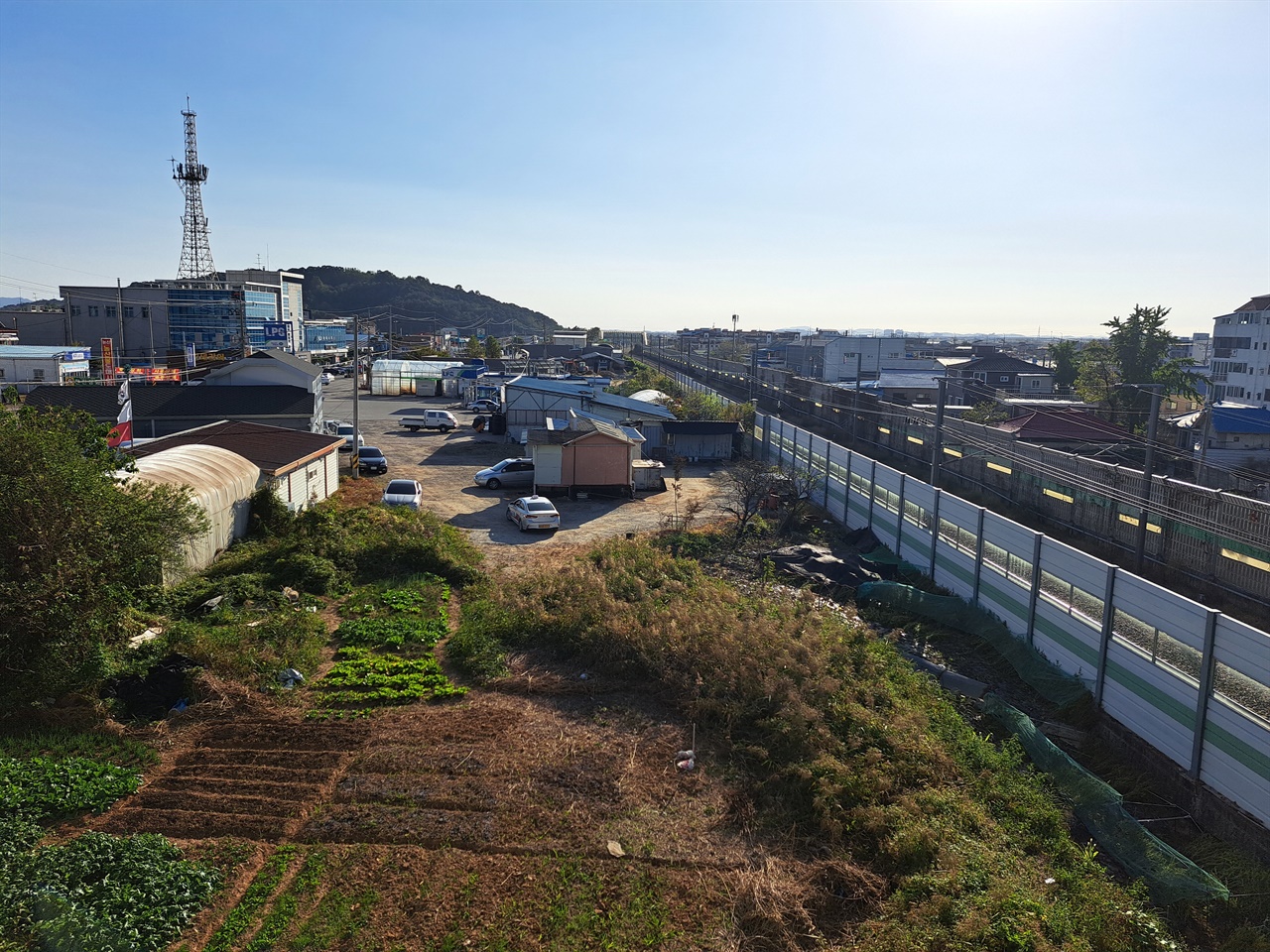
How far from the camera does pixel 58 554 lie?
→ 9.92 meters

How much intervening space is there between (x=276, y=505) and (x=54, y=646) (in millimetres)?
10427

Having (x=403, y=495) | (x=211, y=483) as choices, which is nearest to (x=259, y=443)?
(x=403, y=495)

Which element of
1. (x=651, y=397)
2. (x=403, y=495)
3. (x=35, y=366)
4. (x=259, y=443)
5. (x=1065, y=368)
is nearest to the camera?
(x=259, y=443)

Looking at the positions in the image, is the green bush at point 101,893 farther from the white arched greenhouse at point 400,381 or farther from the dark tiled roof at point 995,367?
the dark tiled roof at point 995,367

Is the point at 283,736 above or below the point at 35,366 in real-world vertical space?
below

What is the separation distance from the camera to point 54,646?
9.98m

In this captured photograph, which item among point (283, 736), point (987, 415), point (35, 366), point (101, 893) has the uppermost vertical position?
point (35, 366)

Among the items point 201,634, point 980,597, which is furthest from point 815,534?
point 201,634

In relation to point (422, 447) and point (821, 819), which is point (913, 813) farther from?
point (422, 447)

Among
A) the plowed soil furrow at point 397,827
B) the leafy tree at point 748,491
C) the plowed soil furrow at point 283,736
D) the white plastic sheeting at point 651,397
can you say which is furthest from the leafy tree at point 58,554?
the white plastic sheeting at point 651,397

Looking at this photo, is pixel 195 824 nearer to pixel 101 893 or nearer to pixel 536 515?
pixel 101 893

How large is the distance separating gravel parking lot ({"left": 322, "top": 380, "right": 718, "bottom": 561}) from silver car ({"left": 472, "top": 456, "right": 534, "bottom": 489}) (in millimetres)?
312

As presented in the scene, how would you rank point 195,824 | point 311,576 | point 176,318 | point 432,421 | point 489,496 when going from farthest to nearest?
point 176,318 < point 432,421 < point 489,496 < point 311,576 < point 195,824

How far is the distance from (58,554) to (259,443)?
13.8 m
